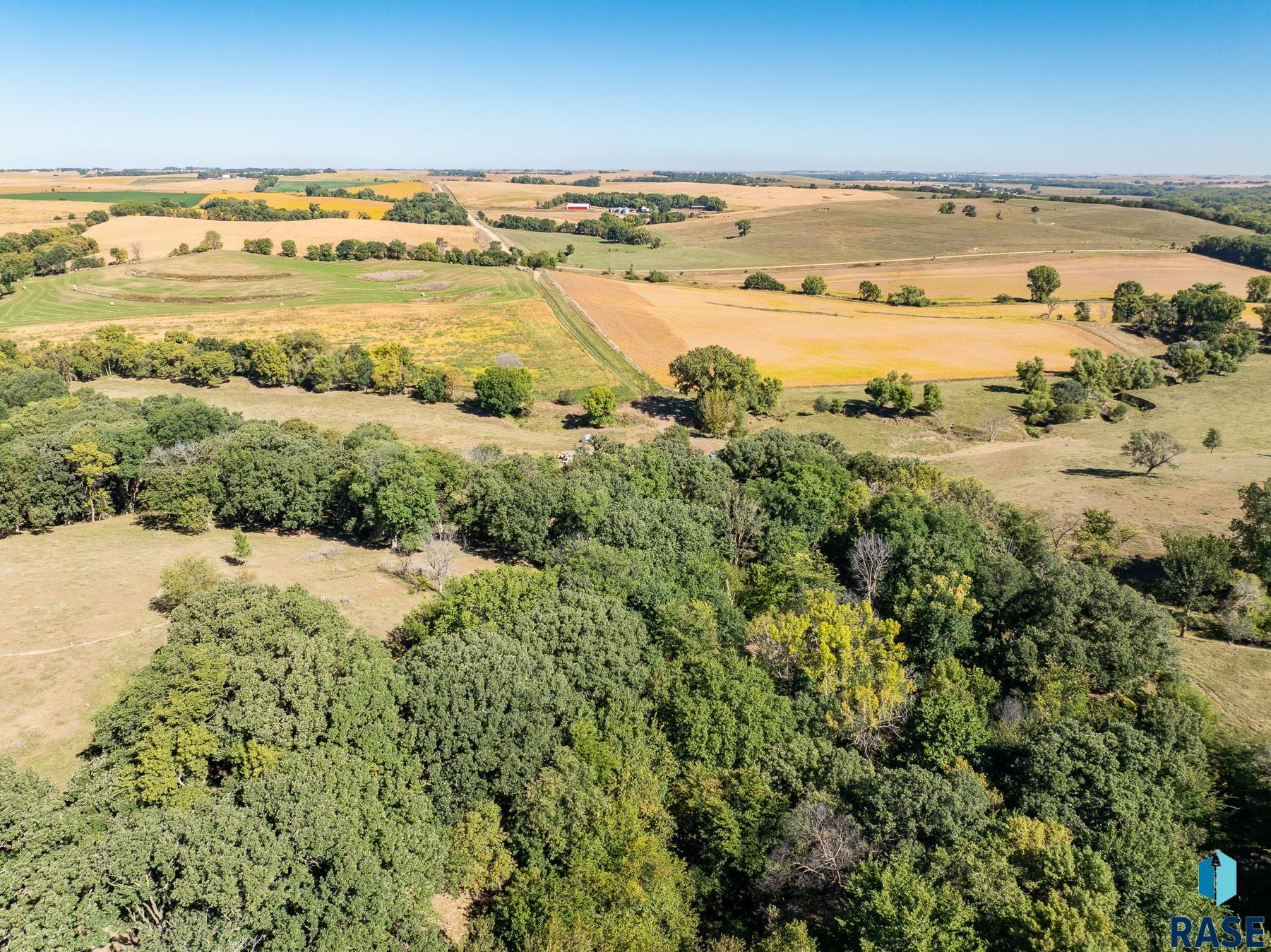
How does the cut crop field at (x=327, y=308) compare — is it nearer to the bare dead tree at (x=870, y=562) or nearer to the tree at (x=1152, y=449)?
the bare dead tree at (x=870, y=562)

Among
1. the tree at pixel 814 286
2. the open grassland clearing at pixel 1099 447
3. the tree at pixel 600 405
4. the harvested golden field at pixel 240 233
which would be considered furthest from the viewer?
the harvested golden field at pixel 240 233

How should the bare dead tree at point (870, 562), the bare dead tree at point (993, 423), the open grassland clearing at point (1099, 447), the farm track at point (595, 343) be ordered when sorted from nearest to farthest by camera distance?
the bare dead tree at point (870, 562) < the open grassland clearing at point (1099, 447) < the bare dead tree at point (993, 423) < the farm track at point (595, 343)

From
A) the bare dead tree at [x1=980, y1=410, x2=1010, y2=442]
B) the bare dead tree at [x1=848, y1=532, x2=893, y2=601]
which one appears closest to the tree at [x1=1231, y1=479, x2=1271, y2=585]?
the bare dead tree at [x1=848, y1=532, x2=893, y2=601]

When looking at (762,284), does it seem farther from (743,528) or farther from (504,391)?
(743,528)

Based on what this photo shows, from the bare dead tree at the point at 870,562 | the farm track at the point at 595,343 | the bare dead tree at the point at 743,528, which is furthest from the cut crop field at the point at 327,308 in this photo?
the bare dead tree at the point at 870,562

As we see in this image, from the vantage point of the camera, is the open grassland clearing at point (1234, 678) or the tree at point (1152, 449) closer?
the open grassland clearing at point (1234, 678)

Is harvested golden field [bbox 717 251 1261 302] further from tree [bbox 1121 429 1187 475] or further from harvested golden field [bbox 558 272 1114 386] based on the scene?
tree [bbox 1121 429 1187 475]

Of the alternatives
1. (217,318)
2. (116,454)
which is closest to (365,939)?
(116,454)

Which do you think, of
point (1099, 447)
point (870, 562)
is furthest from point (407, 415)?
point (1099, 447)

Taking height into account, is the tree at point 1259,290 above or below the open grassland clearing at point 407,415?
above
